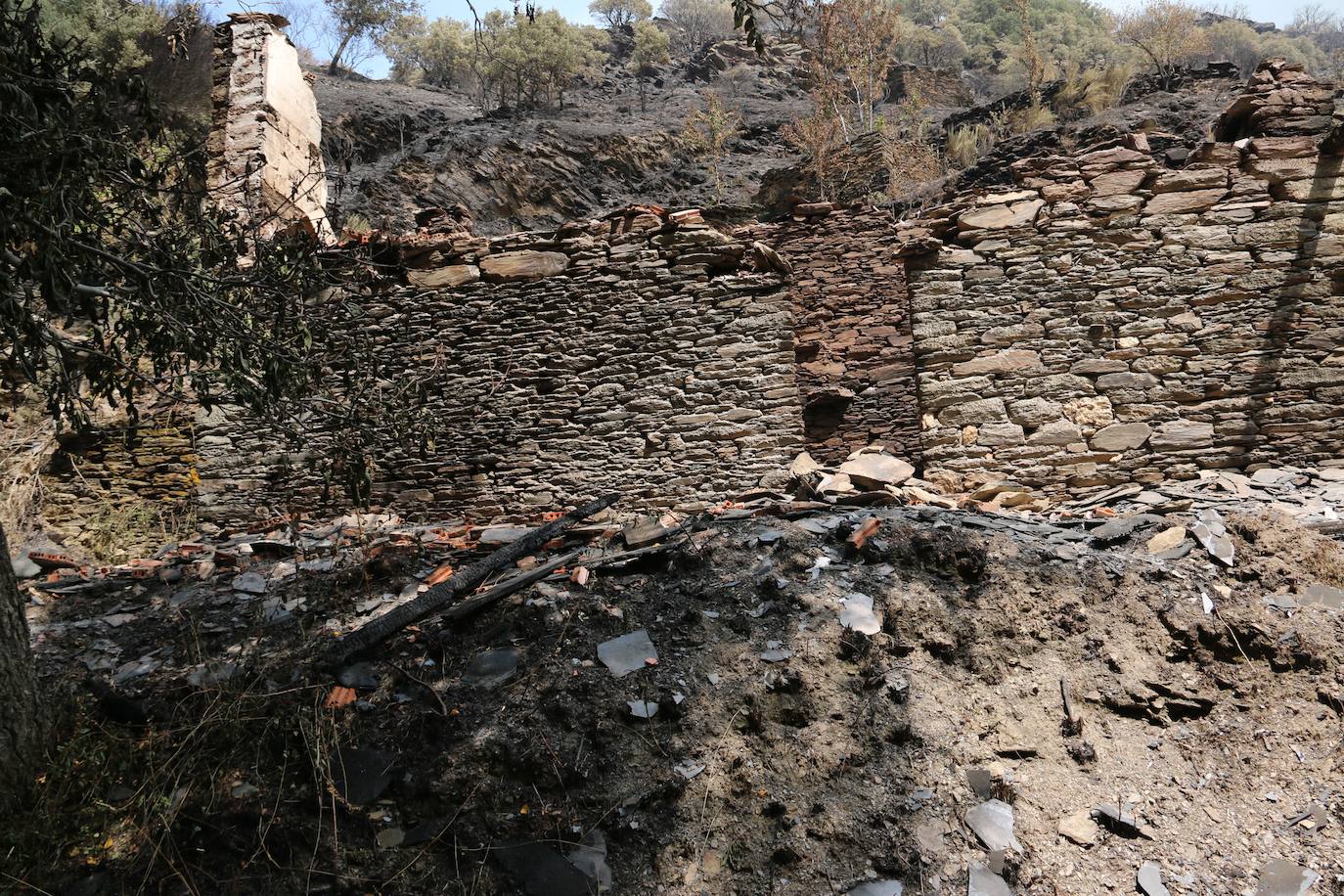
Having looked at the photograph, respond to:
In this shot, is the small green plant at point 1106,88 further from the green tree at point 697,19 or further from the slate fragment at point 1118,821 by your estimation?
the green tree at point 697,19

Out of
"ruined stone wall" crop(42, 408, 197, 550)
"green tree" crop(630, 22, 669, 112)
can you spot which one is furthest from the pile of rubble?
"green tree" crop(630, 22, 669, 112)

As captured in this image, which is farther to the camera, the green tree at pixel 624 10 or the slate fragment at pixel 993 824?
the green tree at pixel 624 10

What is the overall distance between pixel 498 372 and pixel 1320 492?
6.48m

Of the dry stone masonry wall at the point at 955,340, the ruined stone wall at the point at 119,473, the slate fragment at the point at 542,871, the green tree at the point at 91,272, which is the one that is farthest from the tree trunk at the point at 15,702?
the ruined stone wall at the point at 119,473

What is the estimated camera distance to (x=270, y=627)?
468 centimetres

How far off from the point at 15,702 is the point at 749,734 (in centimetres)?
322

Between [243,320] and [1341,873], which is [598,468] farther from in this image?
[1341,873]

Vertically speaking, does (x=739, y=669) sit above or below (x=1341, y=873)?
above

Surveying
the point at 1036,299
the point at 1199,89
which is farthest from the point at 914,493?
the point at 1199,89

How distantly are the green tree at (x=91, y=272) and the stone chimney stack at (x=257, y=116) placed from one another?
481 centimetres

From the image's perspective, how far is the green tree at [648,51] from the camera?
23500 millimetres

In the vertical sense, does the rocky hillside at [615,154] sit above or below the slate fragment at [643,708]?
above

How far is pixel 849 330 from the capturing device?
8.63m

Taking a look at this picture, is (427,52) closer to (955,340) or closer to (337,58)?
(337,58)
